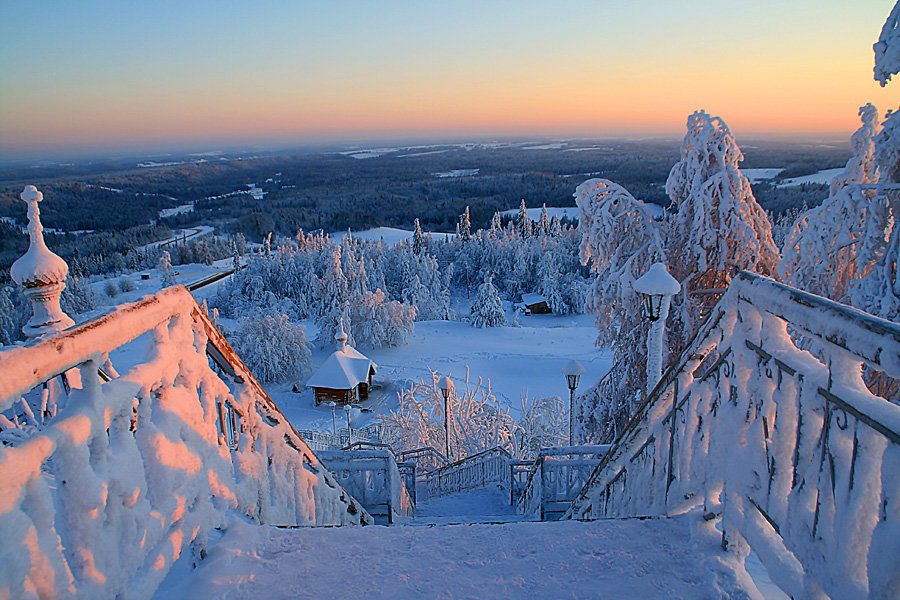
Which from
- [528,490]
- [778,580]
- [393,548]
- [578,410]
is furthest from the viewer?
[578,410]

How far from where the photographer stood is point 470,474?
1072 centimetres

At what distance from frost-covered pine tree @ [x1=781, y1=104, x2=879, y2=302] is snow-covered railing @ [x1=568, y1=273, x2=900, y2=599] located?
6.51m

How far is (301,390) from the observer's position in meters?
26.5

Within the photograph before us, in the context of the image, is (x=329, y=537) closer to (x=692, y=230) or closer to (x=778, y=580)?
(x=778, y=580)

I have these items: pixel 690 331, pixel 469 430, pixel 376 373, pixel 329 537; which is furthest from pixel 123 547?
pixel 376 373

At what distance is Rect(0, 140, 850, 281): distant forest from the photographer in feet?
285

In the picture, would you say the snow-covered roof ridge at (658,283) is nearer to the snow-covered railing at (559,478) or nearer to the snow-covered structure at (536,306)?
the snow-covered railing at (559,478)

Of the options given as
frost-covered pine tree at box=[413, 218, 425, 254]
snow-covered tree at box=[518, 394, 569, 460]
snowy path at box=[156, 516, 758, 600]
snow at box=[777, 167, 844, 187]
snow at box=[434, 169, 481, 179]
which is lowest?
snow-covered tree at box=[518, 394, 569, 460]

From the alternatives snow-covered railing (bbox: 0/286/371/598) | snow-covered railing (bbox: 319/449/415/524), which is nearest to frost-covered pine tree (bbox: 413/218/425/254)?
snow-covered railing (bbox: 319/449/415/524)

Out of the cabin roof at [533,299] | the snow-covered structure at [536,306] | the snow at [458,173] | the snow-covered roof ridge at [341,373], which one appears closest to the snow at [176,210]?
the snow at [458,173]

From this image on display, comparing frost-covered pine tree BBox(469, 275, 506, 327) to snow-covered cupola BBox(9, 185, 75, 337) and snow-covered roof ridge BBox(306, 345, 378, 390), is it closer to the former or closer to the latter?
snow-covered roof ridge BBox(306, 345, 378, 390)

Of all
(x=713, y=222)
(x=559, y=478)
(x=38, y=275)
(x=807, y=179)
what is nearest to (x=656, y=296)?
(x=559, y=478)

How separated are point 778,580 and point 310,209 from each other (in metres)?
140

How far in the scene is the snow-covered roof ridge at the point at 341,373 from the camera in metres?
22.1
